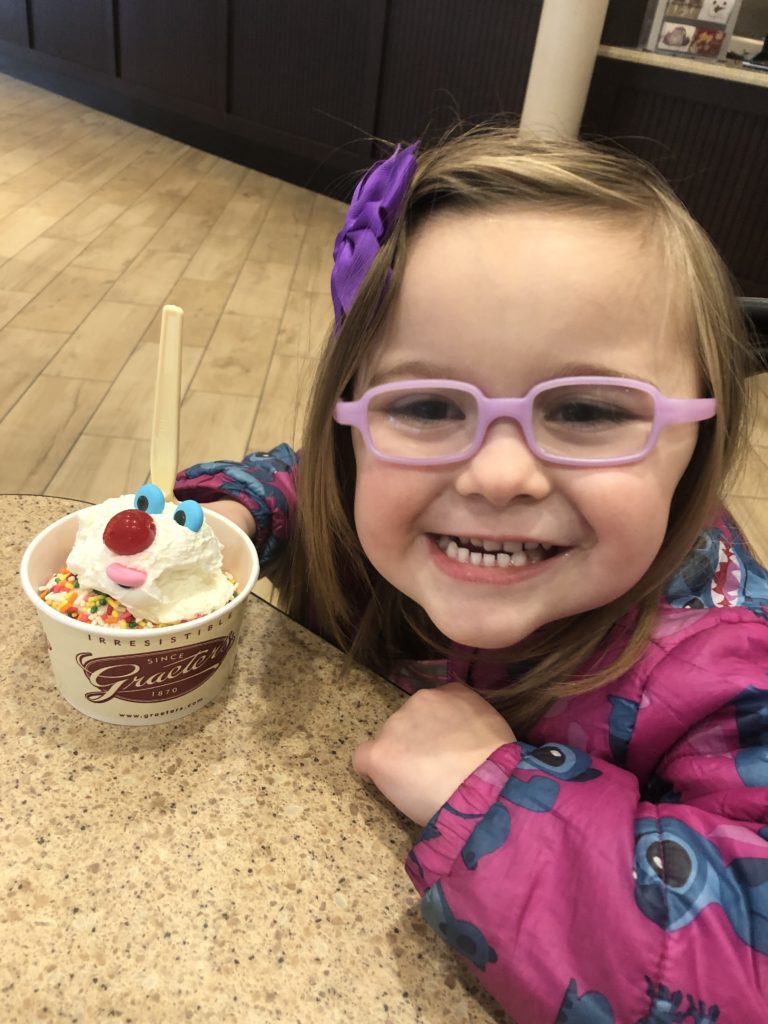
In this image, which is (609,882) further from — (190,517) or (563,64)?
(563,64)

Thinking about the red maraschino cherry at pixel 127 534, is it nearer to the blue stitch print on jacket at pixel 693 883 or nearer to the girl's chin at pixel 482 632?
the girl's chin at pixel 482 632

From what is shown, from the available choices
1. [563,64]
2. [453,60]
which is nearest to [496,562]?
[563,64]

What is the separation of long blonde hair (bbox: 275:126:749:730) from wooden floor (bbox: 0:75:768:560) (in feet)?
4.63

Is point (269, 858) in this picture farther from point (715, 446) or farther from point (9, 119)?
point (9, 119)

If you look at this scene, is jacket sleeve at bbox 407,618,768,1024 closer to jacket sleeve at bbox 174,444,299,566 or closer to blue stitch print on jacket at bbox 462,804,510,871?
blue stitch print on jacket at bbox 462,804,510,871

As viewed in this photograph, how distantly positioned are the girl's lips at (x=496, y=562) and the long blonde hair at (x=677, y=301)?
0.34ft

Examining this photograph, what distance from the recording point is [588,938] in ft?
1.68

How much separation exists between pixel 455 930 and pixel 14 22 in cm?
665

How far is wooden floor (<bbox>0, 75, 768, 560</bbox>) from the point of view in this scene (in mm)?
2293

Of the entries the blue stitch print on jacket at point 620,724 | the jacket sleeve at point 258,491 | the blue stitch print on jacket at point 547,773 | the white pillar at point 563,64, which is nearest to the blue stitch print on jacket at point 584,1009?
the blue stitch print on jacket at point 547,773

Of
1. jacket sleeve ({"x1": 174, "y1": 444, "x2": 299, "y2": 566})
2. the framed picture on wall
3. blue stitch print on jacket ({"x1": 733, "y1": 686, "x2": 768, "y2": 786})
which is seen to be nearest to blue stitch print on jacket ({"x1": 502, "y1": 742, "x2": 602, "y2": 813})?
blue stitch print on jacket ({"x1": 733, "y1": 686, "x2": 768, "y2": 786})

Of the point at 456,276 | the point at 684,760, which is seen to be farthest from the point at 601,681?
the point at 456,276

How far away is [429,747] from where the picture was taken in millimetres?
625

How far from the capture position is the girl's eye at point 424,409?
0.62 m
